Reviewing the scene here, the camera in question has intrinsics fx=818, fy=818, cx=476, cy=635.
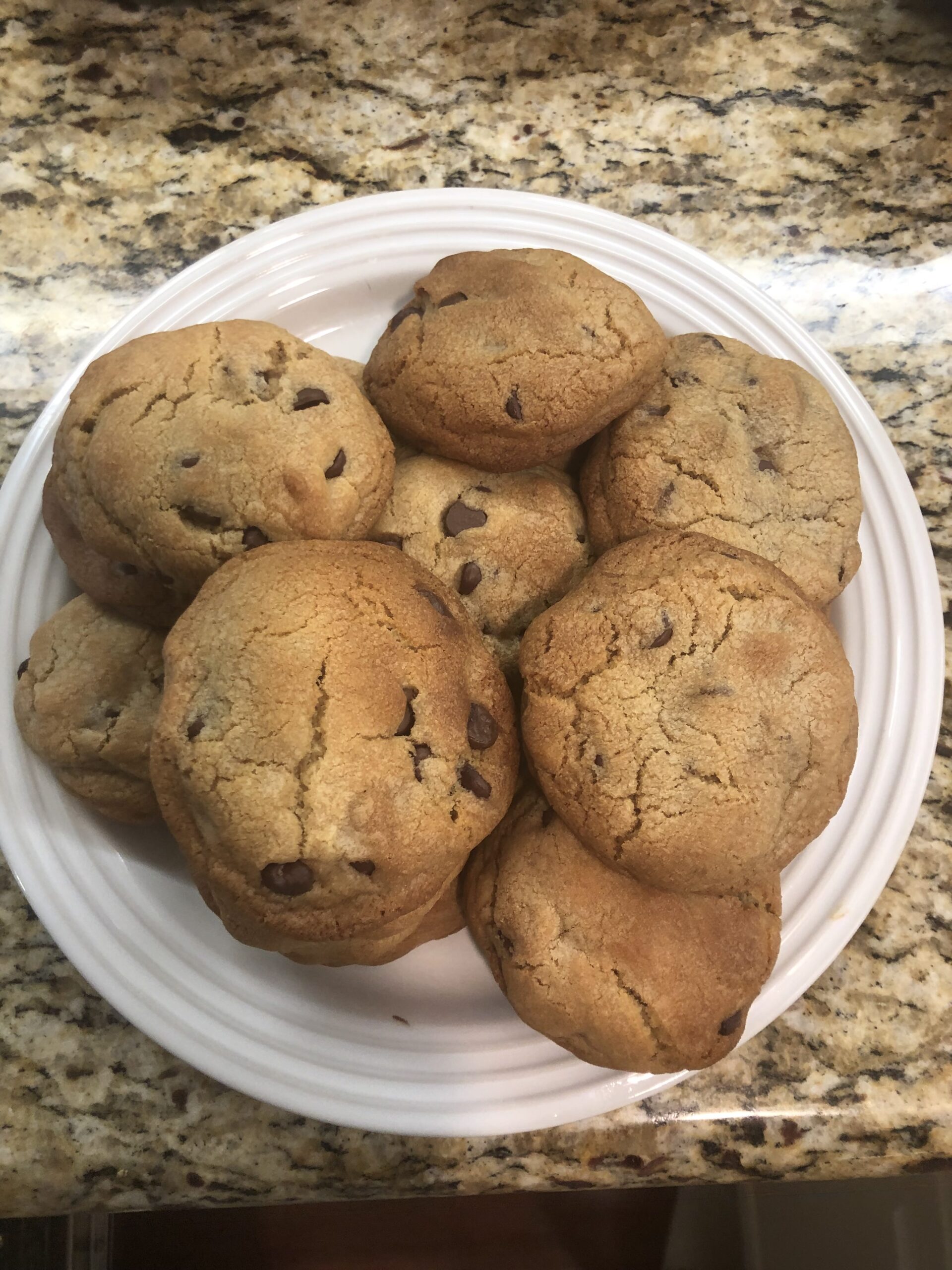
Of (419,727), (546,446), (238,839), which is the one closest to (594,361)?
(546,446)

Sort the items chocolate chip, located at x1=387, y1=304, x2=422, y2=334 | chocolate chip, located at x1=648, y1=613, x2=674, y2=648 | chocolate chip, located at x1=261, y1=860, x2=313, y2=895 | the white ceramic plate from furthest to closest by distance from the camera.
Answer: chocolate chip, located at x1=387, y1=304, x2=422, y2=334, the white ceramic plate, chocolate chip, located at x1=648, y1=613, x2=674, y2=648, chocolate chip, located at x1=261, y1=860, x2=313, y2=895

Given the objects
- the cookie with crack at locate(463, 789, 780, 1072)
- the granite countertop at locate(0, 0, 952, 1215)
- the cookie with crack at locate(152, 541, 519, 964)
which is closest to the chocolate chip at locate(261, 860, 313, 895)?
the cookie with crack at locate(152, 541, 519, 964)

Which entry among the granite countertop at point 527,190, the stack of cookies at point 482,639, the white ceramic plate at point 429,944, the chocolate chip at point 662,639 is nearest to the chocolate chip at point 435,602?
the stack of cookies at point 482,639

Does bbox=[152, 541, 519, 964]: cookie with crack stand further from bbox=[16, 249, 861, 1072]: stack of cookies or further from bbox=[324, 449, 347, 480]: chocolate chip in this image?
bbox=[324, 449, 347, 480]: chocolate chip

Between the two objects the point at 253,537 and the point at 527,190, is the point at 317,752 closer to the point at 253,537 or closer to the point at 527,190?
the point at 253,537

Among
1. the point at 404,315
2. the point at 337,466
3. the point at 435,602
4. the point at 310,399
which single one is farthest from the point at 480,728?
the point at 404,315

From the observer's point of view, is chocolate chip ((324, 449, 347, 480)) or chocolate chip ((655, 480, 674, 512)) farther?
chocolate chip ((655, 480, 674, 512))

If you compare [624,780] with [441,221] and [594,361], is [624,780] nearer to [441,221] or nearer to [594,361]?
[594,361]
